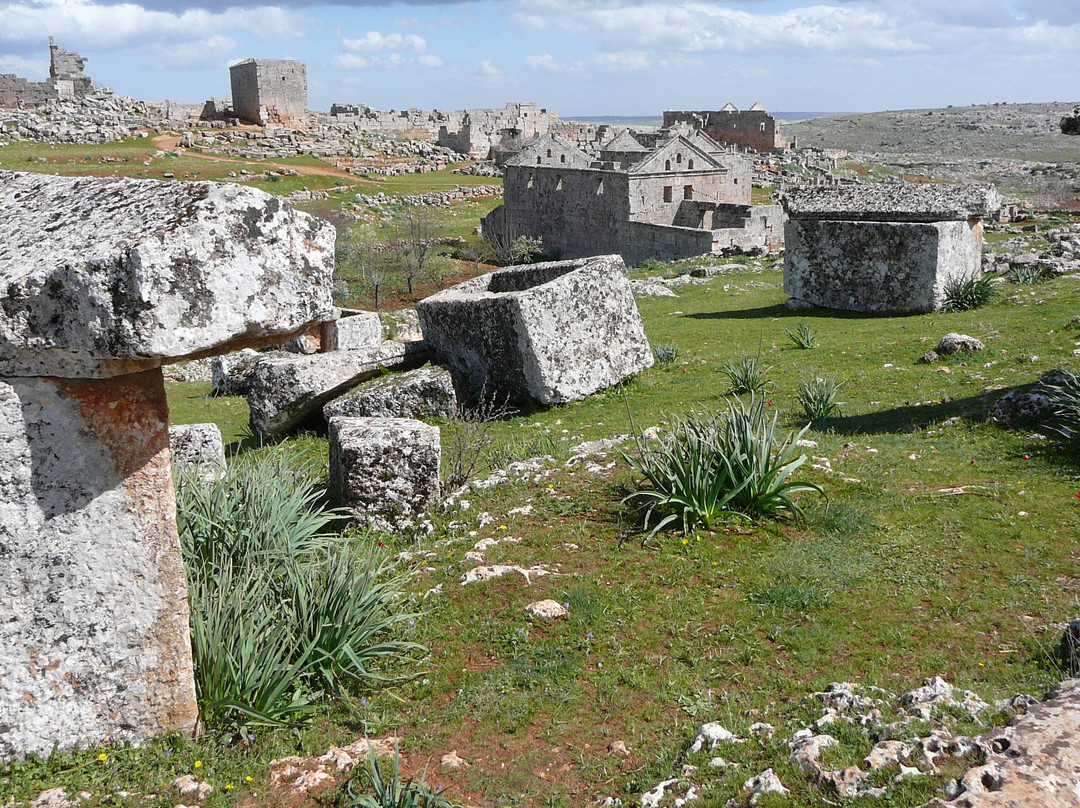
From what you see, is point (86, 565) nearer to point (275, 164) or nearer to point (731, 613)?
point (731, 613)

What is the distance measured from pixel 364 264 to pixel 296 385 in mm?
21195

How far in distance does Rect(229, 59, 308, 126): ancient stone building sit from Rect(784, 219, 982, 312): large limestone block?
49113mm

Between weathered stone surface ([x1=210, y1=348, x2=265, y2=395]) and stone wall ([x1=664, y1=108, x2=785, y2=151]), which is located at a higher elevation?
stone wall ([x1=664, y1=108, x2=785, y2=151])

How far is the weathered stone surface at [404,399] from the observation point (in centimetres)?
947

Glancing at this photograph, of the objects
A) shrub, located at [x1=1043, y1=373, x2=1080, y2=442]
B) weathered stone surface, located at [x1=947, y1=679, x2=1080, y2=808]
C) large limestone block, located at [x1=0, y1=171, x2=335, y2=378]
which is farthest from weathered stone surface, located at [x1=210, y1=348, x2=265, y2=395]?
weathered stone surface, located at [x1=947, y1=679, x2=1080, y2=808]

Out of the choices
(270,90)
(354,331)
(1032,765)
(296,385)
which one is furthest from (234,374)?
(270,90)

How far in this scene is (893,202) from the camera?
1280 cm

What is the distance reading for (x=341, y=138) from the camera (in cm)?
5562

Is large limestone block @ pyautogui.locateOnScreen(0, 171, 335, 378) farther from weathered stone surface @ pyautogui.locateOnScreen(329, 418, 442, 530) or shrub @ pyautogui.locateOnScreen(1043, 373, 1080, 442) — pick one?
shrub @ pyautogui.locateOnScreen(1043, 373, 1080, 442)

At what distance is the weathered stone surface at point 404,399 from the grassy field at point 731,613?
1841mm

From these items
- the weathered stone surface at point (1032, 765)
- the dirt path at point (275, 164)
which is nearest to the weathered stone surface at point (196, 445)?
the weathered stone surface at point (1032, 765)

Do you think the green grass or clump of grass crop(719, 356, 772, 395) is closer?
the green grass

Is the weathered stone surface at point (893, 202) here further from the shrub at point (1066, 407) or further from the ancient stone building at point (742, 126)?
the ancient stone building at point (742, 126)

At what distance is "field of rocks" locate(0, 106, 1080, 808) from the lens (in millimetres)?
3488
